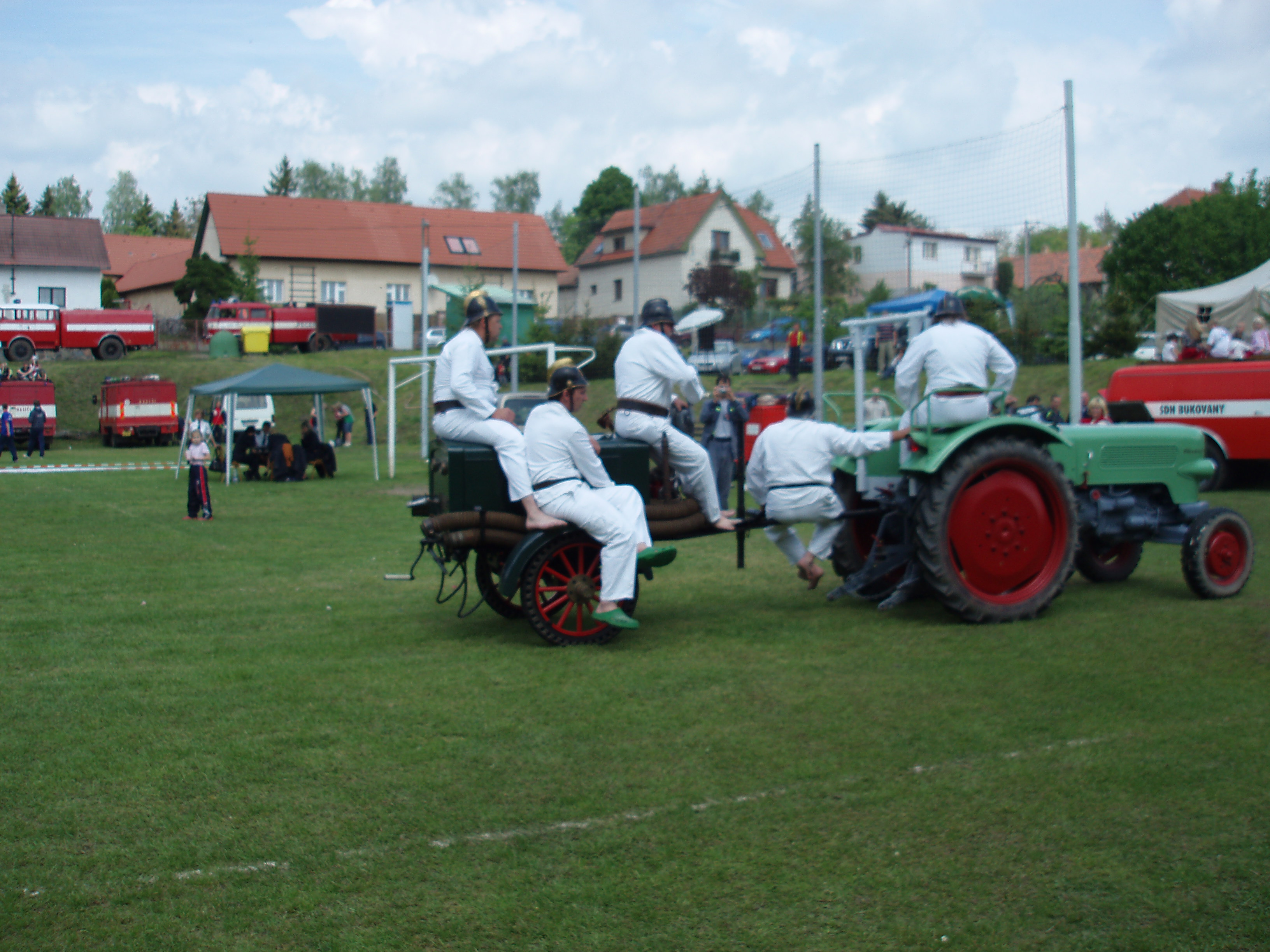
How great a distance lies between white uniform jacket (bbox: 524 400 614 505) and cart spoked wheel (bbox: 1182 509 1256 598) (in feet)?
14.6

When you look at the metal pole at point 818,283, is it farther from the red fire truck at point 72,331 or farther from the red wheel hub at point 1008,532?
the red fire truck at point 72,331

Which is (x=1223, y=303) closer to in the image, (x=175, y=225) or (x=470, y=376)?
(x=470, y=376)

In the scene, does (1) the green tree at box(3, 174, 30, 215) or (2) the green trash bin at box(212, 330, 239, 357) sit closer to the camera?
(2) the green trash bin at box(212, 330, 239, 357)

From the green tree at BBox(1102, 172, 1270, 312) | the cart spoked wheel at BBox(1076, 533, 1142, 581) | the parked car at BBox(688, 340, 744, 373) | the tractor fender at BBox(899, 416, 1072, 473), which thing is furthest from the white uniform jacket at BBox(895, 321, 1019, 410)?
the green tree at BBox(1102, 172, 1270, 312)

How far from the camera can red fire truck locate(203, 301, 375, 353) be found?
42.6 metres

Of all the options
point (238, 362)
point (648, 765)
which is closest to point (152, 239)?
point (238, 362)

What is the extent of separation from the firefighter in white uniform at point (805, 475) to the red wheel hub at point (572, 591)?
4.53 ft

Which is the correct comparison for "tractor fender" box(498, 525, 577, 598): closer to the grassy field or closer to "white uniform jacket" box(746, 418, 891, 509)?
the grassy field

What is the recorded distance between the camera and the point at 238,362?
39.4 m

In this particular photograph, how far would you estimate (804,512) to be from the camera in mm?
7555

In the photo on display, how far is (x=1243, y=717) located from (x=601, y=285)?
170ft

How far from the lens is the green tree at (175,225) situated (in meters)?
90.5

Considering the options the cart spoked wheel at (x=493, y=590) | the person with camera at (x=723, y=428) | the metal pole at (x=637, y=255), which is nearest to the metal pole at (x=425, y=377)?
the metal pole at (x=637, y=255)

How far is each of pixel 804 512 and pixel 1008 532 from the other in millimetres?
1389
